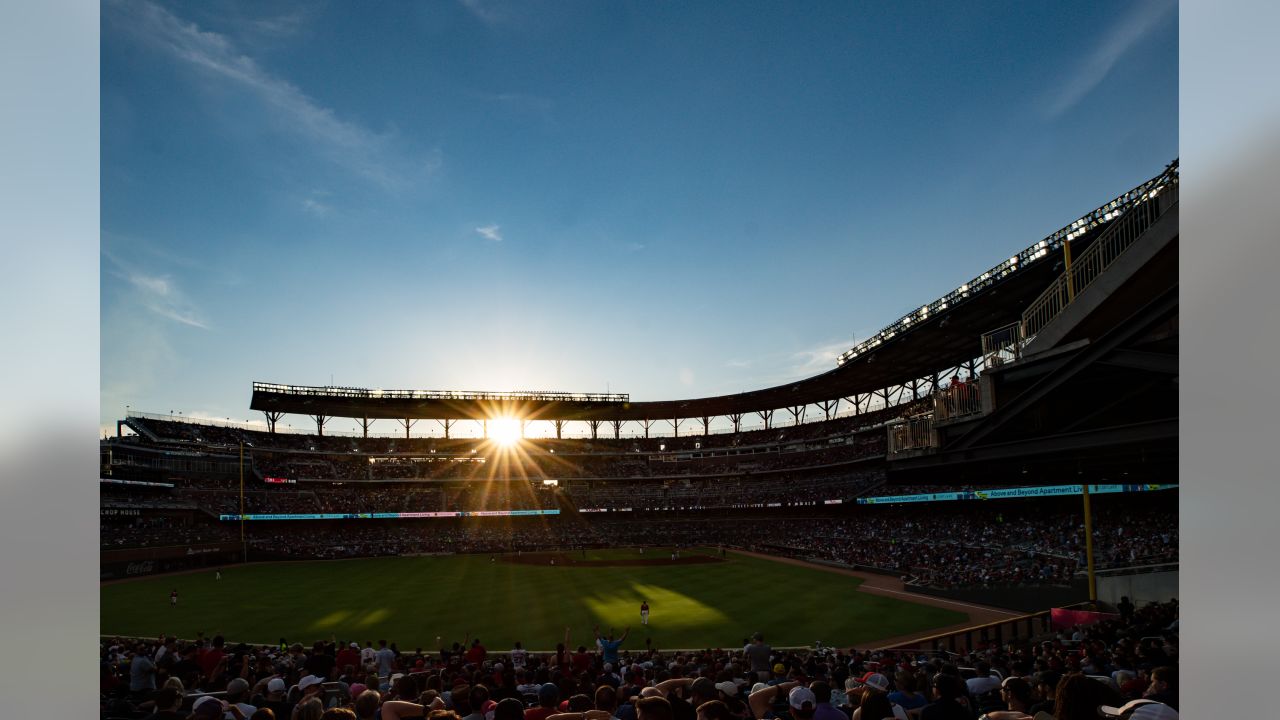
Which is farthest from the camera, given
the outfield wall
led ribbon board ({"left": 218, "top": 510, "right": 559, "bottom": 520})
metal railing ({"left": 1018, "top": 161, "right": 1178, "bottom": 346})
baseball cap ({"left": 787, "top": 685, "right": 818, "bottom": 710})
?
led ribbon board ({"left": 218, "top": 510, "right": 559, "bottom": 520})

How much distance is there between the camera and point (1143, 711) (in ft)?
14.1

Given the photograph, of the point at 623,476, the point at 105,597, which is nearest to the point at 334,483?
the point at 623,476

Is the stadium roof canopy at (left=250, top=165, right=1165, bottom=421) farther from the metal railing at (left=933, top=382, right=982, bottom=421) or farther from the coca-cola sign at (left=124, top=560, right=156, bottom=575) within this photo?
the coca-cola sign at (left=124, top=560, right=156, bottom=575)

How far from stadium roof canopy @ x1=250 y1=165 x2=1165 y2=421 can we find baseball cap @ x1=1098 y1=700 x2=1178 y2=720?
7.01m

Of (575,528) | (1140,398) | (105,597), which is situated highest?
(1140,398)

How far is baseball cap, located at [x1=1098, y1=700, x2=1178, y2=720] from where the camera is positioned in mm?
4215

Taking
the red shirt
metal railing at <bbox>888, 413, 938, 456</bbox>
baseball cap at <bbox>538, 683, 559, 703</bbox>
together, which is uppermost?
metal railing at <bbox>888, 413, 938, 456</bbox>

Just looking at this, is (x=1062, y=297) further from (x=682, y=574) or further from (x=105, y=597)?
(x=105, y=597)

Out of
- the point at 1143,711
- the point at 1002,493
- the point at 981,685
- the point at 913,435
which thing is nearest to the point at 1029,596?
the point at 913,435

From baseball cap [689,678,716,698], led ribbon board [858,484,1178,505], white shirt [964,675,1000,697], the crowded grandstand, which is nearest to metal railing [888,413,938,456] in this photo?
the crowded grandstand

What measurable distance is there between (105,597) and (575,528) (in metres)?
41.5

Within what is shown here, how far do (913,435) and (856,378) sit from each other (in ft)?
155

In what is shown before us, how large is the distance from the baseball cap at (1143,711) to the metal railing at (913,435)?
9242 millimetres

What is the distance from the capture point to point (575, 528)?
69.9 metres
